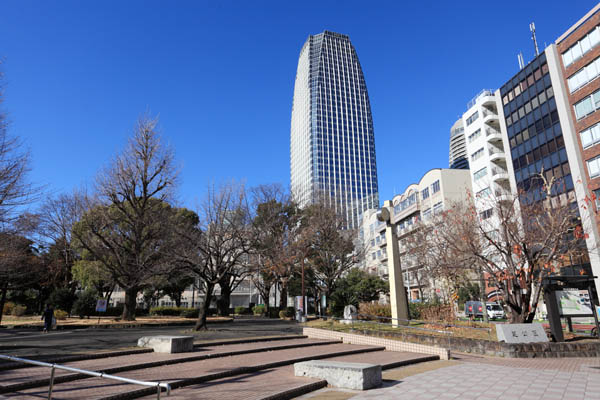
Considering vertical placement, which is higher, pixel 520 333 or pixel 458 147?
pixel 458 147

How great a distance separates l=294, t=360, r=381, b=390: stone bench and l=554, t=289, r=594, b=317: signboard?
1006 cm

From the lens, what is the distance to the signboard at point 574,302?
13445 mm

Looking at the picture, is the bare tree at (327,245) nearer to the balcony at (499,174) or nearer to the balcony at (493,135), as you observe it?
the balcony at (499,174)

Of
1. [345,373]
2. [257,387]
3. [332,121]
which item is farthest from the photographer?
[332,121]

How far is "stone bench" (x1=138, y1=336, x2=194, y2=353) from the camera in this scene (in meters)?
9.85

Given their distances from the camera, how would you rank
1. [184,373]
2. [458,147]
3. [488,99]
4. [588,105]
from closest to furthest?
[184,373] → [588,105] → [488,99] → [458,147]

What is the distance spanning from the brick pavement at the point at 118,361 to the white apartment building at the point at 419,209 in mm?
28226

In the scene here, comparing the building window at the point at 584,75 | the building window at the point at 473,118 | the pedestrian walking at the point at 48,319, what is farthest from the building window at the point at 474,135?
the pedestrian walking at the point at 48,319

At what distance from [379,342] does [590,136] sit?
31140 mm

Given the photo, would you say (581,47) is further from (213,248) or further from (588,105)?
(213,248)

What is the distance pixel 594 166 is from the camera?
31.2 meters

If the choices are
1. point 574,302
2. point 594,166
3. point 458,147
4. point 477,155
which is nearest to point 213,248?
point 574,302

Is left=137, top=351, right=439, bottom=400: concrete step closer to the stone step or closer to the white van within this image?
the stone step

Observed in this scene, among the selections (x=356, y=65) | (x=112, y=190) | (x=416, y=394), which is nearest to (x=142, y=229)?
(x=112, y=190)
